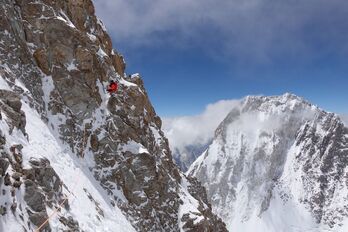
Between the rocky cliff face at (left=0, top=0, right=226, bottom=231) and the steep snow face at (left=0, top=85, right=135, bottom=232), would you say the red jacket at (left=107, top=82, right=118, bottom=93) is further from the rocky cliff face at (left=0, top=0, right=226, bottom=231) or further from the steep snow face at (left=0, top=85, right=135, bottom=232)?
the steep snow face at (left=0, top=85, right=135, bottom=232)

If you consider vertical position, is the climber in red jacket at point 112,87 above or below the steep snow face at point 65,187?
above

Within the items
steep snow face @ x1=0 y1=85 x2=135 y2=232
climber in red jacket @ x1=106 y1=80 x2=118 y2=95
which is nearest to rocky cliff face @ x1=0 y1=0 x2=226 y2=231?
steep snow face @ x1=0 y1=85 x2=135 y2=232

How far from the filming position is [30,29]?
5188cm

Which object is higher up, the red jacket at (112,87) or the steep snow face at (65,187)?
the red jacket at (112,87)

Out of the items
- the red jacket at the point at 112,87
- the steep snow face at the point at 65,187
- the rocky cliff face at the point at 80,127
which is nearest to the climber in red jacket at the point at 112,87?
the red jacket at the point at 112,87

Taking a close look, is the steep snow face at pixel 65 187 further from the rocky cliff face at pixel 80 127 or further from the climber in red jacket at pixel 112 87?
the climber in red jacket at pixel 112 87

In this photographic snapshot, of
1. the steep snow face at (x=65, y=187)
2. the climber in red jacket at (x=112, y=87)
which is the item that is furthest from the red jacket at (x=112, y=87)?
the steep snow face at (x=65, y=187)

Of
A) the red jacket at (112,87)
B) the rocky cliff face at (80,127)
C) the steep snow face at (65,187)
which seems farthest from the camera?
the red jacket at (112,87)

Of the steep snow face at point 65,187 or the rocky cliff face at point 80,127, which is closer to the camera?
the steep snow face at point 65,187

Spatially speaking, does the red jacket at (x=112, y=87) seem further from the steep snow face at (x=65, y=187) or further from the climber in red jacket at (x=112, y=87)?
the steep snow face at (x=65, y=187)

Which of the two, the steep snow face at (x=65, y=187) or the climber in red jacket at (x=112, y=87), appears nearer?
the steep snow face at (x=65, y=187)

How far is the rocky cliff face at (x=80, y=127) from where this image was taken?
118 ft

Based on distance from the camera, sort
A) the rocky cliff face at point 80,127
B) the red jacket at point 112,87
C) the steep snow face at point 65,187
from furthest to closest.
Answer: the red jacket at point 112,87 → the rocky cliff face at point 80,127 → the steep snow face at point 65,187

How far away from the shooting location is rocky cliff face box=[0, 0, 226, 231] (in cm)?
3603
